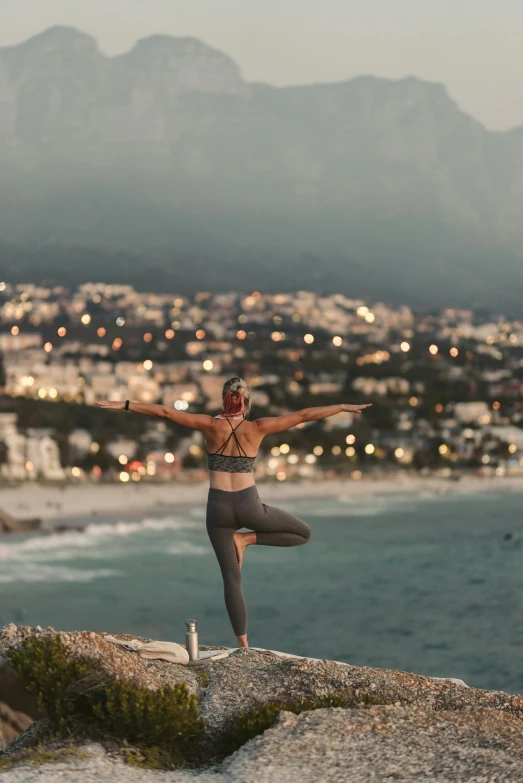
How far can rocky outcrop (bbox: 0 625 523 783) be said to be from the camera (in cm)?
707

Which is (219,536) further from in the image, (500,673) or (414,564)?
(414,564)

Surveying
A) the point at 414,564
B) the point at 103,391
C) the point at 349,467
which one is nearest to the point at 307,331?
the point at 103,391

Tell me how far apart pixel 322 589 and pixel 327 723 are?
51.6 metres

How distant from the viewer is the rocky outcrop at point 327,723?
23.2ft

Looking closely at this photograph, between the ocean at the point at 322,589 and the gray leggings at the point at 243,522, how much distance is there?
22.8 m

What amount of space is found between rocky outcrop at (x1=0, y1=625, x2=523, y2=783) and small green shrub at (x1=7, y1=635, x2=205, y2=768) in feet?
0.45

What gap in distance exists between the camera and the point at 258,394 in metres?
156

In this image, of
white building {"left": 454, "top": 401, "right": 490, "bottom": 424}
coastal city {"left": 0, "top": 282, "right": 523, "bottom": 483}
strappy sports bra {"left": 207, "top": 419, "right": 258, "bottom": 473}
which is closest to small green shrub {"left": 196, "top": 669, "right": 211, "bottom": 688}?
strappy sports bra {"left": 207, "top": 419, "right": 258, "bottom": 473}

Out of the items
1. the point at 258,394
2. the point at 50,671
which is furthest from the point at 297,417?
the point at 258,394

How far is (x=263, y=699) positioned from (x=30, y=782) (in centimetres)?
178

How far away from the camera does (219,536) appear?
934 centimetres

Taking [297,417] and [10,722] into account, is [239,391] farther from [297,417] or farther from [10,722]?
[10,722]

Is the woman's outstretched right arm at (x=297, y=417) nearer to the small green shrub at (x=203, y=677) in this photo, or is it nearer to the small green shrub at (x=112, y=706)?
the small green shrub at (x=203, y=677)

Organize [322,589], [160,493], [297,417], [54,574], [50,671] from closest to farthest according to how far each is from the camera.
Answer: [50,671], [297,417], [322,589], [54,574], [160,493]
